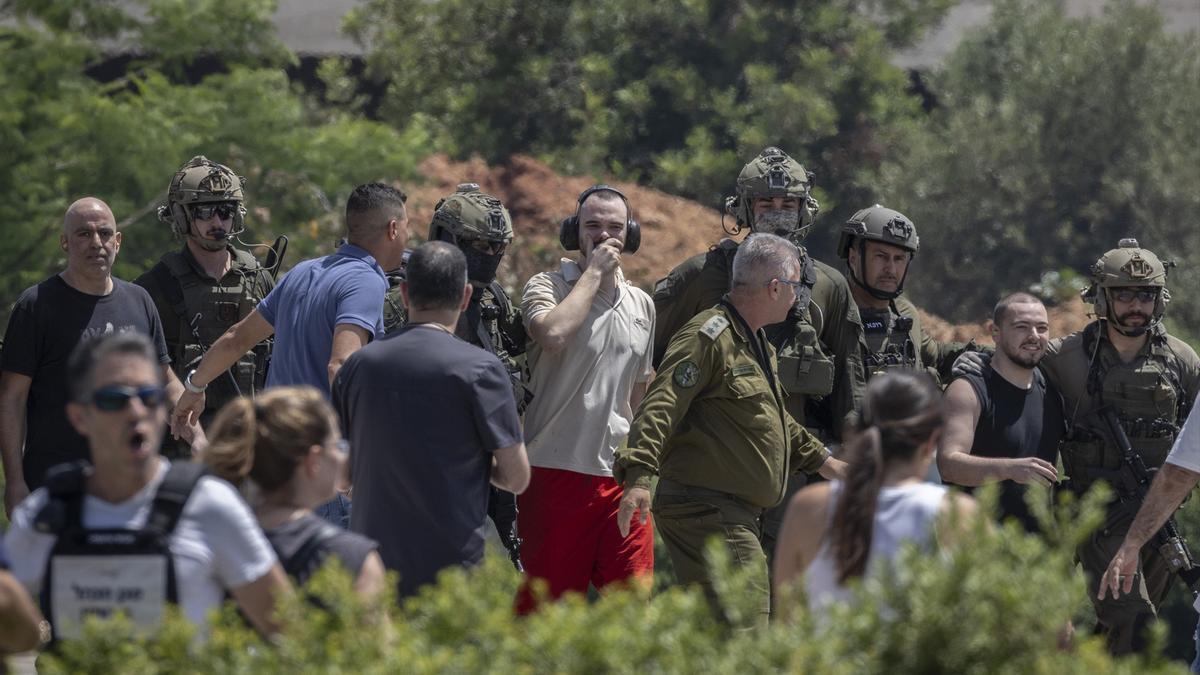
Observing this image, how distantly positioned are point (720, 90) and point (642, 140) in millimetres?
1052

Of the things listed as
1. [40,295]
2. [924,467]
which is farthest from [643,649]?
[40,295]

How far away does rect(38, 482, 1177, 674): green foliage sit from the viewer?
3.62 m

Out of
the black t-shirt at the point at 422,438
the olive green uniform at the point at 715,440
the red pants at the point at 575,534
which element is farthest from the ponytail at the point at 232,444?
the red pants at the point at 575,534

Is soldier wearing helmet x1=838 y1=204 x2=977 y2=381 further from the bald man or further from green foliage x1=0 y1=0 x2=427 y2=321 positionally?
green foliage x1=0 y1=0 x2=427 y2=321

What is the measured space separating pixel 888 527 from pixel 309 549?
1.36 meters

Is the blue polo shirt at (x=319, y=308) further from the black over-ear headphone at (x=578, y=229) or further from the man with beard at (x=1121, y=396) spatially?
the man with beard at (x=1121, y=396)

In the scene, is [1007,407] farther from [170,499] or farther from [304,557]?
[170,499]

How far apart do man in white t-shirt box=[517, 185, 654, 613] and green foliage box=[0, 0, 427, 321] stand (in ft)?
29.7

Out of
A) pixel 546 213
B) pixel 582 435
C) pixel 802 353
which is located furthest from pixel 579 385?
pixel 546 213

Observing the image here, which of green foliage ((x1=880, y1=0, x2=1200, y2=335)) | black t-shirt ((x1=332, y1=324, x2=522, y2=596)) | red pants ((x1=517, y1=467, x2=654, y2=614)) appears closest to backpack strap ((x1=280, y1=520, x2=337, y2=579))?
black t-shirt ((x1=332, y1=324, x2=522, y2=596))

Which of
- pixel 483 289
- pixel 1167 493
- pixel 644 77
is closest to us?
pixel 1167 493

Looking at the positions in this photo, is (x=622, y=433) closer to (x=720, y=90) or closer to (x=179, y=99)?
(x=179, y=99)

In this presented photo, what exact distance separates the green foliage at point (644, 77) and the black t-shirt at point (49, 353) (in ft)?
42.4

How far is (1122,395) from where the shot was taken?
7359 mm
